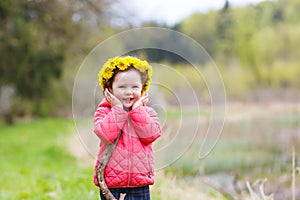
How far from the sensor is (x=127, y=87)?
125 inches

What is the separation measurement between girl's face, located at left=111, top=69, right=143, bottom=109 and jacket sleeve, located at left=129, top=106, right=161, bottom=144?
74 mm

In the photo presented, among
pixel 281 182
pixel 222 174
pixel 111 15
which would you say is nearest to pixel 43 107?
pixel 111 15

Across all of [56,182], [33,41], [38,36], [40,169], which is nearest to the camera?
[56,182]

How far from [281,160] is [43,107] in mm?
20121

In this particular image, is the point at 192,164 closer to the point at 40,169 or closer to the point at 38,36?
the point at 40,169

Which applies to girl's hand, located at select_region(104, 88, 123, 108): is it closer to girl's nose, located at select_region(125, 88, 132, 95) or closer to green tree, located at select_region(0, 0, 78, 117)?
girl's nose, located at select_region(125, 88, 132, 95)

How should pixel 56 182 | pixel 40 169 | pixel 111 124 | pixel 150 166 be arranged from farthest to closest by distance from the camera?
1. pixel 40 169
2. pixel 56 182
3. pixel 150 166
4. pixel 111 124

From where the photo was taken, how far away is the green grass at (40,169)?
6.10 meters

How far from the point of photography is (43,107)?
29.6m

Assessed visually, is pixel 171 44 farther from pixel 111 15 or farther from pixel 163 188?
pixel 111 15

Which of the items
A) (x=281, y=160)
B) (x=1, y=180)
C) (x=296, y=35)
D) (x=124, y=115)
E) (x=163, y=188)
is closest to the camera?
(x=124, y=115)

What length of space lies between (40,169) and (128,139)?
Result: 7120 millimetres

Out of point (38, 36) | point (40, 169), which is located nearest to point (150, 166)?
point (40, 169)

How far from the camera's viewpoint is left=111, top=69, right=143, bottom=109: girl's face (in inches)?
124
